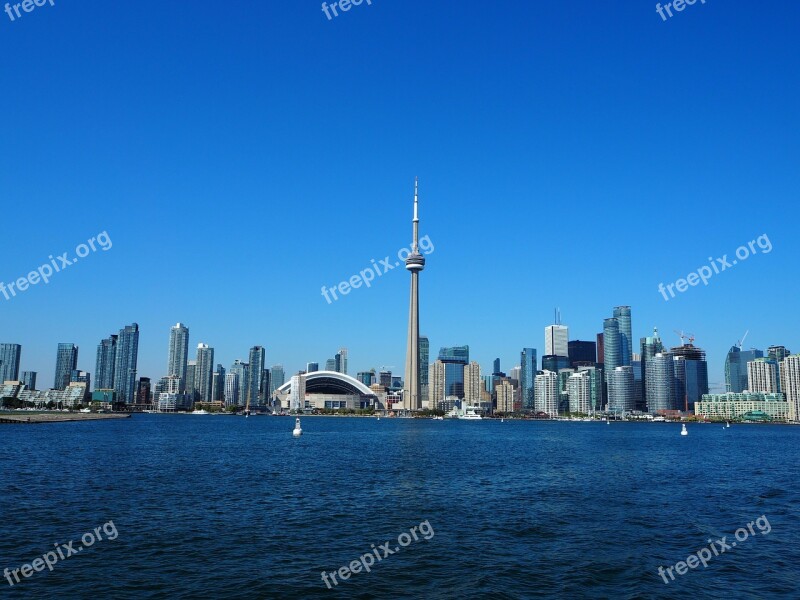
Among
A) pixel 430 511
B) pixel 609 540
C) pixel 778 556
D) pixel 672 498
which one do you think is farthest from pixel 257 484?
pixel 778 556

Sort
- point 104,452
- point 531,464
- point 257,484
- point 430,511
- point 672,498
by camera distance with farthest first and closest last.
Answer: point 104,452 → point 531,464 → point 257,484 → point 672,498 → point 430,511

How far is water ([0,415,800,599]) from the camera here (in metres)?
24.1

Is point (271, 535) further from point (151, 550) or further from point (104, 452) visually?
point (104, 452)

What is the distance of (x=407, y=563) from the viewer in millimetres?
27109

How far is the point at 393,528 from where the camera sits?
110 feet

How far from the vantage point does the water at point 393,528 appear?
24.1 meters

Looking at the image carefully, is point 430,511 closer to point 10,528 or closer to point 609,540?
point 609,540

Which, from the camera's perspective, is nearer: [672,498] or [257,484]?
[672,498]

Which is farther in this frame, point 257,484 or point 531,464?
point 531,464

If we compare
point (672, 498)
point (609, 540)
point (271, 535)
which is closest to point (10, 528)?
point (271, 535)

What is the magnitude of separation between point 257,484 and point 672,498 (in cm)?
3169

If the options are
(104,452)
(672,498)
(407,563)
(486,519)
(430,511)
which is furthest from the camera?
(104,452)

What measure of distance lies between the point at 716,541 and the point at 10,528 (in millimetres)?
36188

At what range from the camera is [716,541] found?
32.0 metres
